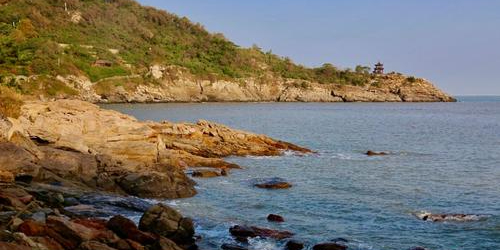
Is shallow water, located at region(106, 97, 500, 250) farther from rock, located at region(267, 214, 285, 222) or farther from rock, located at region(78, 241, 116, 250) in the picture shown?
rock, located at region(78, 241, 116, 250)

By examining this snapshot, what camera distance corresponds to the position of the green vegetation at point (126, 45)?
125m

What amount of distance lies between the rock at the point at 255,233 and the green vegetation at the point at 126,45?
80490 millimetres

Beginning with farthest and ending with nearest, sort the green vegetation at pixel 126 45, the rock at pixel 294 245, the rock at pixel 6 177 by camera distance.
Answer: the green vegetation at pixel 126 45, the rock at pixel 6 177, the rock at pixel 294 245

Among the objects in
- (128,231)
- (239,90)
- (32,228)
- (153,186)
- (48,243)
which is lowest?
(153,186)

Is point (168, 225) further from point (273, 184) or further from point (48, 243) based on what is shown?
point (273, 184)

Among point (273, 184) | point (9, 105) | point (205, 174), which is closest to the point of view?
point (273, 184)

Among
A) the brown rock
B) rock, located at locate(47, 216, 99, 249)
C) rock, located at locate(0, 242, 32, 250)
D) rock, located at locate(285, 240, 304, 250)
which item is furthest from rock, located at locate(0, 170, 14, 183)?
rock, located at locate(285, 240, 304, 250)

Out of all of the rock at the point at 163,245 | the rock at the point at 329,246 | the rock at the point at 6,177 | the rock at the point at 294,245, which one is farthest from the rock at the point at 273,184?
the rock at the point at 163,245

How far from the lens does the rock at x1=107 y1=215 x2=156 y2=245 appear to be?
1634 centimetres

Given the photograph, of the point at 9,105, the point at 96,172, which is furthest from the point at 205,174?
the point at 9,105

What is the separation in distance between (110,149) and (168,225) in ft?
59.5

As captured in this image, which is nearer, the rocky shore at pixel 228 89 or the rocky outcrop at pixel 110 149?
the rocky outcrop at pixel 110 149

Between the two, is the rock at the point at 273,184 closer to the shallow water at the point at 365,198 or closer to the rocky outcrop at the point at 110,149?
the shallow water at the point at 365,198

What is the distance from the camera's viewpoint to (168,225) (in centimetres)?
1808
